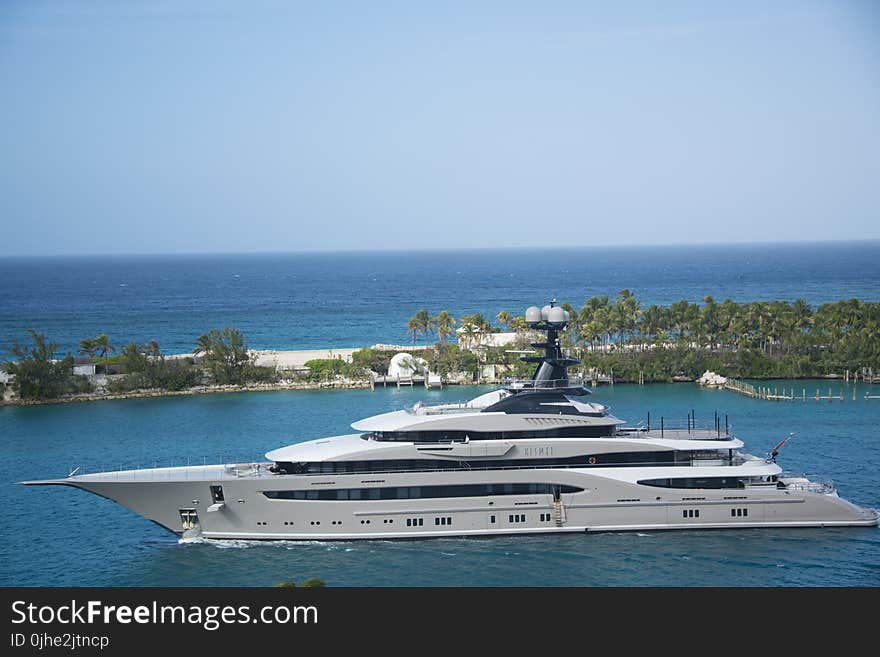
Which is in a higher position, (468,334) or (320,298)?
(320,298)

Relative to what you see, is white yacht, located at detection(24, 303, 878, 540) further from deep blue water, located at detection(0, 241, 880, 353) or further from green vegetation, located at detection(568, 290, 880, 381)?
deep blue water, located at detection(0, 241, 880, 353)

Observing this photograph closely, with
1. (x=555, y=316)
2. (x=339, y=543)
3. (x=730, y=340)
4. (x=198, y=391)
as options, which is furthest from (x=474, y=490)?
(x=730, y=340)

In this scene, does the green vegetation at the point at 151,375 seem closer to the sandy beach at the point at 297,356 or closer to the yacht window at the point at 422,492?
the sandy beach at the point at 297,356

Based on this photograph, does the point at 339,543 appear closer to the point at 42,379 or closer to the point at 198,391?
the point at 198,391

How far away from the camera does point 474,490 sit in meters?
29.1

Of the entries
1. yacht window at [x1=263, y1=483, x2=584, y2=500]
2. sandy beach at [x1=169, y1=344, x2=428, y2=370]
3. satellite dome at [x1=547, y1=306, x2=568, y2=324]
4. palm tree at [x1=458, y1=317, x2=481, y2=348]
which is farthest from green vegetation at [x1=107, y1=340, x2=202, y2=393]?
satellite dome at [x1=547, y1=306, x2=568, y2=324]

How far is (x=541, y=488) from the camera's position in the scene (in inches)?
1152

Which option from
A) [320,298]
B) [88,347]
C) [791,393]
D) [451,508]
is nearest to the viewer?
[451,508]

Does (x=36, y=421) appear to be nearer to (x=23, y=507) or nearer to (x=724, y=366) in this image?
(x=23, y=507)

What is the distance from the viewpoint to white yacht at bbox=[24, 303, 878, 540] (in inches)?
1135

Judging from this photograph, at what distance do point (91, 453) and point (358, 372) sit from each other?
21309 millimetres

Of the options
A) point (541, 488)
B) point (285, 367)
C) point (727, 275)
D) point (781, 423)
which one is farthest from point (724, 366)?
point (727, 275)

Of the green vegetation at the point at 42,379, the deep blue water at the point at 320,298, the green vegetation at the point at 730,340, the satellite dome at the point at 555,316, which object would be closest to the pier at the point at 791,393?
the green vegetation at the point at 730,340

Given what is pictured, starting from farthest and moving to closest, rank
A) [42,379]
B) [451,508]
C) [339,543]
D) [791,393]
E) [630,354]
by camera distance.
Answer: [630,354]
[42,379]
[791,393]
[451,508]
[339,543]
